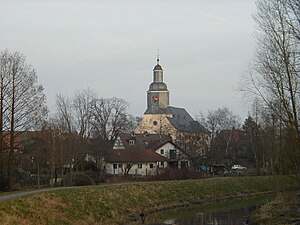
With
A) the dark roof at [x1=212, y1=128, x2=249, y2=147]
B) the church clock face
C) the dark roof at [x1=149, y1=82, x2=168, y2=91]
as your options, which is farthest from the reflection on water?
the dark roof at [x1=149, y1=82, x2=168, y2=91]

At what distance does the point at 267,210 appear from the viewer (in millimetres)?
37156

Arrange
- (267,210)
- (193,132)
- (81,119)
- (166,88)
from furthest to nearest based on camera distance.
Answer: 1. (166,88)
2. (193,132)
3. (81,119)
4. (267,210)

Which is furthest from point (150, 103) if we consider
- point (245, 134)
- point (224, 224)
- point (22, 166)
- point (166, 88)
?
point (224, 224)

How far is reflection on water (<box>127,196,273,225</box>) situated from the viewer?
35.9m

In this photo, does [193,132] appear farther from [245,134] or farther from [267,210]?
[267,210]

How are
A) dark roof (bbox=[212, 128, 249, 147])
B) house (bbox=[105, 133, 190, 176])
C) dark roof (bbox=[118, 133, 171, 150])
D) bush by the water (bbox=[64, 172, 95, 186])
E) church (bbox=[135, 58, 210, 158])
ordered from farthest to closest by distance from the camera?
church (bbox=[135, 58, 210, 158]) < dark roof (bbox=[212, 128, 249, 147]) < dark roof (bbox=[118, 133, 171, 150]) < house (bbox=[105, 133, 190, 176]) < bush by the water (bbox=[64, 172, 95, 186])

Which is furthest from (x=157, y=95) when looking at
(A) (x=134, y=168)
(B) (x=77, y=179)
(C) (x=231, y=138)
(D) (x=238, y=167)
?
(B) (x=77, y=179)

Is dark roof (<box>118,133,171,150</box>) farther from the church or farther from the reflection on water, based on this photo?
the reflection on water

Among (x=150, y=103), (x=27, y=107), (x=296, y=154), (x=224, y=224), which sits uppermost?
(x=150, y=103)

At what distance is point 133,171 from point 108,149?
616 cm

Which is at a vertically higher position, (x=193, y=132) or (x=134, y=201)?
(x=193, y=132)

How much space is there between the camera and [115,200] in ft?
134

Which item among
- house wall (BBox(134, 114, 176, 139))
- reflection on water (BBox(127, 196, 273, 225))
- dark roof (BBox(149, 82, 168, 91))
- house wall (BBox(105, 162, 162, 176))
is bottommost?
reflection on water (BBox(127, 196, 273, 225))

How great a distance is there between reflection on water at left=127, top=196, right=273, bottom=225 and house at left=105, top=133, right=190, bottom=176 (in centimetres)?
2251
